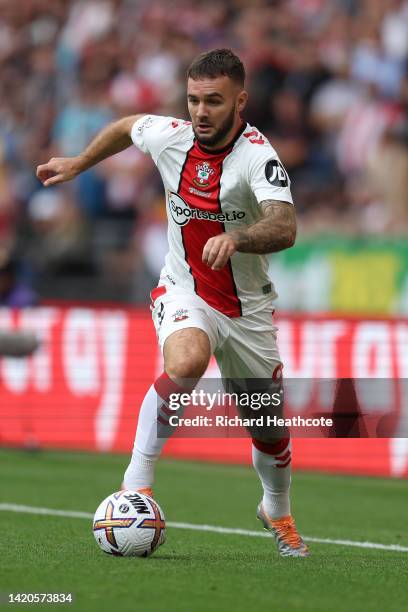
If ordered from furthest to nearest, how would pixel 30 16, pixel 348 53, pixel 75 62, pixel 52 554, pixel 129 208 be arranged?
pixel 30 16 < pixel 75 62 < pixel 129 208 < pixel 348 53 < pixel 52 554

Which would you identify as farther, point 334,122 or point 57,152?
point 57,152

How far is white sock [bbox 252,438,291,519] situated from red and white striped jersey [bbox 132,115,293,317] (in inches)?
29.5

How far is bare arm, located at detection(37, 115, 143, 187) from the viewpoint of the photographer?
22.9 feet

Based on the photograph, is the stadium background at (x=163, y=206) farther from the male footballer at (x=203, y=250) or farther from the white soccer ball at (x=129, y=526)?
the white soccer ball at (x=129, y=526)

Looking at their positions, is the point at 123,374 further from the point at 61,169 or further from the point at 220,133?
the point at 220,133

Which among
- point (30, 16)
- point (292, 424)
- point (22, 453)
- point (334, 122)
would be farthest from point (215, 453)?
point (30, 16)

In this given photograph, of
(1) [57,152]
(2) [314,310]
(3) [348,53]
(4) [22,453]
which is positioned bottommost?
(4) [22,453]

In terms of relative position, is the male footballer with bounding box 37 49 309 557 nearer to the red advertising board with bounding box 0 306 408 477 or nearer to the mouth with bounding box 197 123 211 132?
the mouth with bounding box 197 123 211 132

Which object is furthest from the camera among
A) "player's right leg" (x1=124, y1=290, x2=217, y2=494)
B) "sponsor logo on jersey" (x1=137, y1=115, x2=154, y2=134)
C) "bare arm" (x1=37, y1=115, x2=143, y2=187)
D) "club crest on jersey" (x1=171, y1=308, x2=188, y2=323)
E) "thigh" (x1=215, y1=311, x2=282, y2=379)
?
"bare arm" (x1=37, y1=115, x2=143, y2=187)

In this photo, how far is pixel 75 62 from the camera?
1956 cm

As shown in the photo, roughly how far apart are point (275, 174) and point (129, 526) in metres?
1.84

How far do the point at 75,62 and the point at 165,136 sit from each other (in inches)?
522

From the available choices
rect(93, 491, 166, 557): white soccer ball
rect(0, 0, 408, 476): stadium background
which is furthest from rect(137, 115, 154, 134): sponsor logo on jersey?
rect(0, 0, 408, 476): stadium background

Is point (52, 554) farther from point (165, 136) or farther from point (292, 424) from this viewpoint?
point (165, 136)
